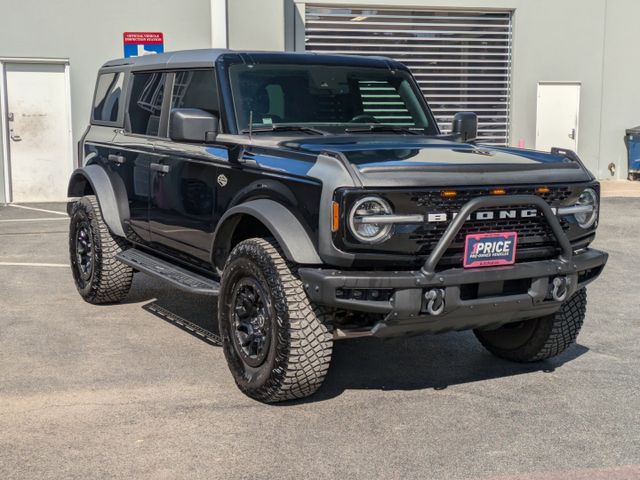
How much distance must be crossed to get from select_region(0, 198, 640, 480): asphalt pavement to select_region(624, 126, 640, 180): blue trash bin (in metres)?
11.5

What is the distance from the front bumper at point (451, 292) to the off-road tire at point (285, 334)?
0.14 metres

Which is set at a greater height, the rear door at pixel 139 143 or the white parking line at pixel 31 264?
the rear door at pixel 139 143

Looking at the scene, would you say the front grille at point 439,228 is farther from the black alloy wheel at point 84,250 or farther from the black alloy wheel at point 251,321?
the black alloy wheel at point 84,250

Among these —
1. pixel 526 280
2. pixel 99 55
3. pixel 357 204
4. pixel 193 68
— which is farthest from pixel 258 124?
pixel 99 55

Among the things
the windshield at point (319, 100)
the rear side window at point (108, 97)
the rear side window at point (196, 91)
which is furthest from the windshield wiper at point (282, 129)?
the rear side window at point (108, 97)

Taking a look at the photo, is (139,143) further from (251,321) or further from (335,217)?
(335,217)

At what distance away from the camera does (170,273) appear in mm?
6129

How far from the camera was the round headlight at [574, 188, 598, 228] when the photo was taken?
5.15m

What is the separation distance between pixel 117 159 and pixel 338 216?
10.2 feet

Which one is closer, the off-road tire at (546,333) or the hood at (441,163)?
the hood at (441,163)

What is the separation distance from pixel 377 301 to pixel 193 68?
8.29ft

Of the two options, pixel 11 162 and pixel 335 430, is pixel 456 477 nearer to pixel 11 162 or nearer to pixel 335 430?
pixel 335 430

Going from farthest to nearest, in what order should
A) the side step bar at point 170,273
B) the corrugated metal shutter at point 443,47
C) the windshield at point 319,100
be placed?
the corrugated metal shutter at point 443,47, the windshield at point 319,100, the side step bar at point 170,273

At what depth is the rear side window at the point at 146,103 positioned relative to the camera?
22.0ft
